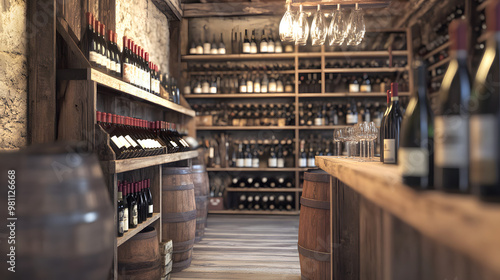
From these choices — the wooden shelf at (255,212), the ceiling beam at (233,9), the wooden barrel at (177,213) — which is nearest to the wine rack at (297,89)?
the wooden shelf at (255,212)

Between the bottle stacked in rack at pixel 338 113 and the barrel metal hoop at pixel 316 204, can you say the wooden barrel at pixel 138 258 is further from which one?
the bottle stacked in rack at pixel 338 113

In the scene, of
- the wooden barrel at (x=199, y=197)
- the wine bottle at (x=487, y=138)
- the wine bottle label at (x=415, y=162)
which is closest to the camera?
the wine bottle at (x=487, y=138)

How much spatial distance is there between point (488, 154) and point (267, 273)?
2404mm

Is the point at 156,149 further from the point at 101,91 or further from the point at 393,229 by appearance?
the point at 393,229

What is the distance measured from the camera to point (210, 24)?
569 cm

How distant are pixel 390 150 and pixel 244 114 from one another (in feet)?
13.3

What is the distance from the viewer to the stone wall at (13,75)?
1.80 meters

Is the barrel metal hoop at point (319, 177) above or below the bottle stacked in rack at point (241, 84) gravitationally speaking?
below

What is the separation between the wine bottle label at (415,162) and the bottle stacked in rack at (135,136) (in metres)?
1.70

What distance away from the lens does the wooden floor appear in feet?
9.09

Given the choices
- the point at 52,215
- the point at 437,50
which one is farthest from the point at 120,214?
the point at 437,50

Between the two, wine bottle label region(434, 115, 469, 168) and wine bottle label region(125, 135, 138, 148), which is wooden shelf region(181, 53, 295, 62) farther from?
wine bottle label region(434, 115, 469, 168)

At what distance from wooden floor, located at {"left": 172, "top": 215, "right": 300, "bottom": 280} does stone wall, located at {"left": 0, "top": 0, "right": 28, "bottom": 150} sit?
1521 millimetres

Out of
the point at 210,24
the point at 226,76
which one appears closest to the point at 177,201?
the point at 226,76
